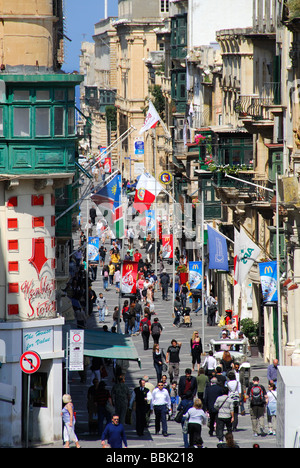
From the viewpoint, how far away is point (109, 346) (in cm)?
3538

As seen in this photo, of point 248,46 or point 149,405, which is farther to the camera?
point 248,46

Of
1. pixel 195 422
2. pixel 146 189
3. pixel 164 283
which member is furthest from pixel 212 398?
pixel 146 189

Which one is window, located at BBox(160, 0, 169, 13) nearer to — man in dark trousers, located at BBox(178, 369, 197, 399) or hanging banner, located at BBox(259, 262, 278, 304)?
hanging banner, located at BBox(259, 262, 278, 304)

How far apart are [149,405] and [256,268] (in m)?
18.0

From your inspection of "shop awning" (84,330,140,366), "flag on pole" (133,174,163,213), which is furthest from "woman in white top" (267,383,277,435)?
"flag on pole" (133,174,163,213)

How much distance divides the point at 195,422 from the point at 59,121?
24.8 ft

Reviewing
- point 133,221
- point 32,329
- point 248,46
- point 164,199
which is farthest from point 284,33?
point 164,199

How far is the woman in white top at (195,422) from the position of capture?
2898 centimetres

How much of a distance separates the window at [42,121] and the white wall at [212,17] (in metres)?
45.2

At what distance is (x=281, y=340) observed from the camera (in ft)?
136

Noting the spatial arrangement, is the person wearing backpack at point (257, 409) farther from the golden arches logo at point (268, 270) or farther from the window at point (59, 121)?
the golden arches logo at point (268, 270)

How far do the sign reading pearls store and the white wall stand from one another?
46511mm

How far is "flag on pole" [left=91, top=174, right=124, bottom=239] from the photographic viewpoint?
46.7m

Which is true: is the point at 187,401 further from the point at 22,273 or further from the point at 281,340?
the point at 281,340
